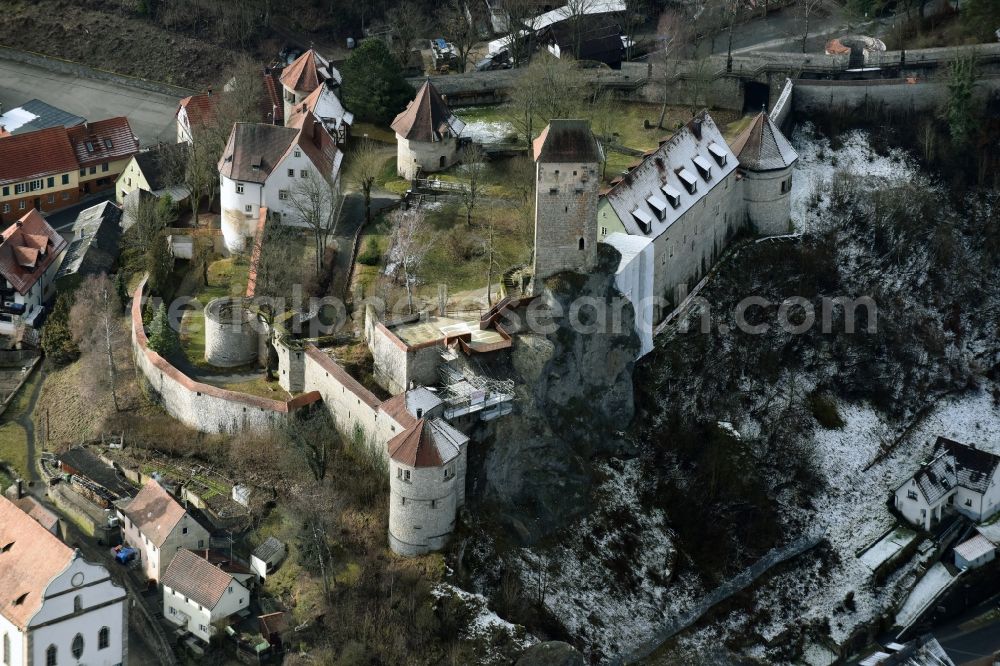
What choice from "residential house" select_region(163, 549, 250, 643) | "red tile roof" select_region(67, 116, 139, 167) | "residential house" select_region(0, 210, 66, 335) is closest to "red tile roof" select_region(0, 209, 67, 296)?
"residential house" select_region(0, 210, 66, 335)

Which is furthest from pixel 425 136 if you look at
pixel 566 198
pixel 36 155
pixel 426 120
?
pixel 36 155

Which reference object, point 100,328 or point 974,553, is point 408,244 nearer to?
point 100,328

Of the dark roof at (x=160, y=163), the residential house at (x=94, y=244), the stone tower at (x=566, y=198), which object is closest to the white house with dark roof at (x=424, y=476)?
the stone tower at (x=566, y=198)

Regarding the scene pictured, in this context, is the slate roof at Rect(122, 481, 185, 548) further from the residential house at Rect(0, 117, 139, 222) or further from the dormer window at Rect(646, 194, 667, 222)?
the residential house at Rect(0, 117, 139, 222)

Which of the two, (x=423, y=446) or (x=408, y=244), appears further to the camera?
(x=408, y=244)

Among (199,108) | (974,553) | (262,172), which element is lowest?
(974,553)

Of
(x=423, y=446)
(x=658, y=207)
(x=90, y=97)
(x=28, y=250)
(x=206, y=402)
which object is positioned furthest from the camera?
(x=90, y=97)
